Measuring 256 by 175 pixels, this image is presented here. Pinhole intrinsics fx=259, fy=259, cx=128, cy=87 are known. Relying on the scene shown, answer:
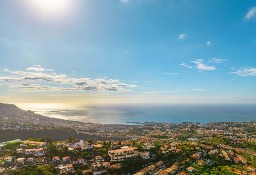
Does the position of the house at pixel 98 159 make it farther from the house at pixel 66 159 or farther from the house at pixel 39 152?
the house at pixel 39 152

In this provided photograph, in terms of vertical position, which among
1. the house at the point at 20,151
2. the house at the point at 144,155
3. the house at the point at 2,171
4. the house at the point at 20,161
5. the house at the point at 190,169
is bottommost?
the house at the point at 190,169

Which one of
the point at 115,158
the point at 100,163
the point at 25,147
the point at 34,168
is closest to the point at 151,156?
the point at 115,158

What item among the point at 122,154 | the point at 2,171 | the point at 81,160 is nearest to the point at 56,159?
the point at 81,160

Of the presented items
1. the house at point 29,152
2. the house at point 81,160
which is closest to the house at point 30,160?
the house at point 29,152

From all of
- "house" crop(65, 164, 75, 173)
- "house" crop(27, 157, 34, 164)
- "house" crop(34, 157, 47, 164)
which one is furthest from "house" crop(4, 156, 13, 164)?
"house" crop(65, 164, 75, 173)

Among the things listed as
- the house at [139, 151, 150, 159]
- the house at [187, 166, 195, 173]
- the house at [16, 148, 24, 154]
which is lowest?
the house at [187, 166, 195, 173]

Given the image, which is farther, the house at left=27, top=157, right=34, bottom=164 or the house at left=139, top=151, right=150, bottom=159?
the house at left=139, top=151, right=150, bottom=159

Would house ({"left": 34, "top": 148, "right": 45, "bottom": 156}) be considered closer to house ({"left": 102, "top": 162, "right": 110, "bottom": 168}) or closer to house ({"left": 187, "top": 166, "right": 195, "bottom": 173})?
house ({"left": 102, "top": 162, "right": 110, "bottom": 168})

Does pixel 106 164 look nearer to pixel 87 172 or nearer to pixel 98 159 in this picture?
pixel 98 159
